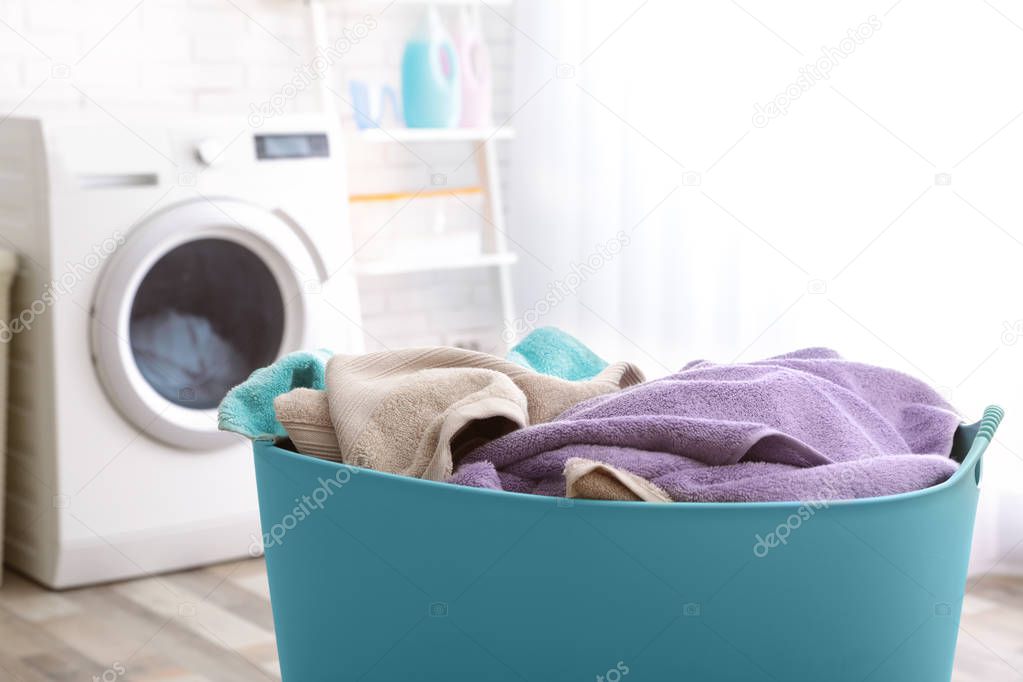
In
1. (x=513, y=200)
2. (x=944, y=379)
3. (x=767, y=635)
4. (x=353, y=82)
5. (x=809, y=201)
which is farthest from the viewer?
(x=513, y=200)

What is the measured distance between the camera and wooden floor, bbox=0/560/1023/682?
1.58 m

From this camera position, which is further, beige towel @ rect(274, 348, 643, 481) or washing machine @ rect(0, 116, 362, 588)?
washing machine @ rect(0, 116, 362, 588)

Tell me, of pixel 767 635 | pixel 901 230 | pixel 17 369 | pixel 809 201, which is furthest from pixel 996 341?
pixel 17 369

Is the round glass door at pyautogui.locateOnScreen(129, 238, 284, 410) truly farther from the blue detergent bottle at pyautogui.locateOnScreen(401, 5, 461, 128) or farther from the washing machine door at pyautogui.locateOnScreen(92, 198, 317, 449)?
the blue detergent bottle at pyautogui.locateOnScreen(401, 5, 461, 128)

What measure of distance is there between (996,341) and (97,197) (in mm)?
1493

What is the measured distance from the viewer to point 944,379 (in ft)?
6.29

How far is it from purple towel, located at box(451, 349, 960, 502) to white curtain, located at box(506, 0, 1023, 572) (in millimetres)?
873

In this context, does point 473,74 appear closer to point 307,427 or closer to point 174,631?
point 174,631

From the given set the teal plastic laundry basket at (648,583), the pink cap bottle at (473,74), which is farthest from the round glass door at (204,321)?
the teal plastic laundry basket at (648,583)

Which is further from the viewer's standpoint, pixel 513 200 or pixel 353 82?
pixel 513 200

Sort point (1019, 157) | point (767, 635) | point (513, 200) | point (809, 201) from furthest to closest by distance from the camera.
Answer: point (513, 200)
point (809, 201)
point (1019, 157)
point (767, 635)

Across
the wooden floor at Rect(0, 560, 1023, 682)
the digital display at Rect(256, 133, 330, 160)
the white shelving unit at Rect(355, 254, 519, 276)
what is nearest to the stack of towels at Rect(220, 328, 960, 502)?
the wooden floor at Rect(0, 560, 1023, 682)

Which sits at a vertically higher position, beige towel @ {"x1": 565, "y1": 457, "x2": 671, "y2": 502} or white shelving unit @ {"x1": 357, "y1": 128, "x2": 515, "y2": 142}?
white shelving unit @ {"x1": 357, "y1": 128, "x2": 515, "y2": 142}

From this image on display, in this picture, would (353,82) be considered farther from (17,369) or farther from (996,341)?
(996,341)
